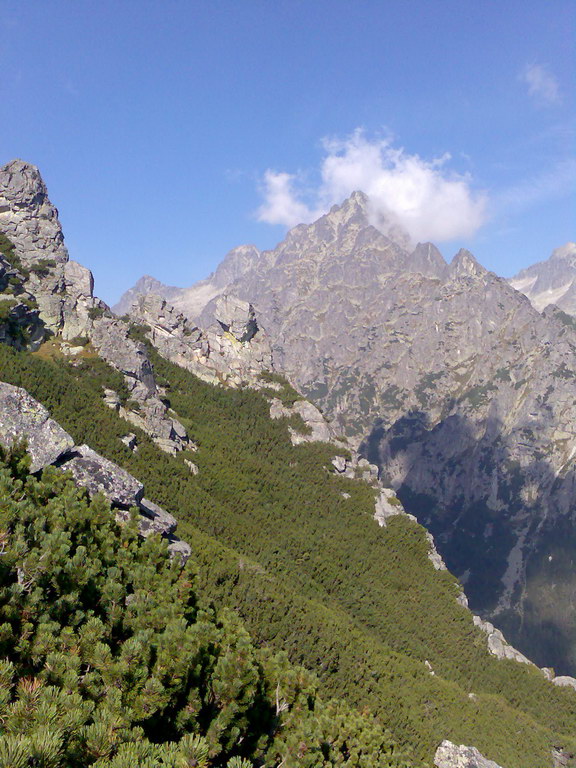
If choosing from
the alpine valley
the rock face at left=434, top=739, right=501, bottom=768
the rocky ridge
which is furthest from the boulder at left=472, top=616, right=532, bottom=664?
the rocky ridge

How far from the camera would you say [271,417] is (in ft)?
401

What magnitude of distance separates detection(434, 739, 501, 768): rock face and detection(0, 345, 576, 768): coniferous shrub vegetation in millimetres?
943

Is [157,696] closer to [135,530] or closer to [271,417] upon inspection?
[135,530]

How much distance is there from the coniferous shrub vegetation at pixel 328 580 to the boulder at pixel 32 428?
12085 mm

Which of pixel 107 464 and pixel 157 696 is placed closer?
pixel 157 696

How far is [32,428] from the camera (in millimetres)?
27188

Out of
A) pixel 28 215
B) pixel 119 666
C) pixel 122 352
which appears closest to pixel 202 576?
pixel 119 666

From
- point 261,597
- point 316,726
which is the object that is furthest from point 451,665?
point 316,726

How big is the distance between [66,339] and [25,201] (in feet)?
205

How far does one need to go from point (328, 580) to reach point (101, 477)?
4992cm

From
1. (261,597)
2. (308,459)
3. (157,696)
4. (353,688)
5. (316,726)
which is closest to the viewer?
(157,696)

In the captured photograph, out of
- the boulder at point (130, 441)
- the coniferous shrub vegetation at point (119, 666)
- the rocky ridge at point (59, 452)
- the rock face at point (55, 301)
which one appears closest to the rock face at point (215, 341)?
the rock face at point (55, 301)

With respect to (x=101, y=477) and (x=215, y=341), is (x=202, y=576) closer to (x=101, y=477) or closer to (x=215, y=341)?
(x=101, y=477)

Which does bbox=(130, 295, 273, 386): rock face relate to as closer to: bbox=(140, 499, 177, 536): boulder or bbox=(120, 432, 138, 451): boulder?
bbox=(120, 432, 138, 451): boulder
